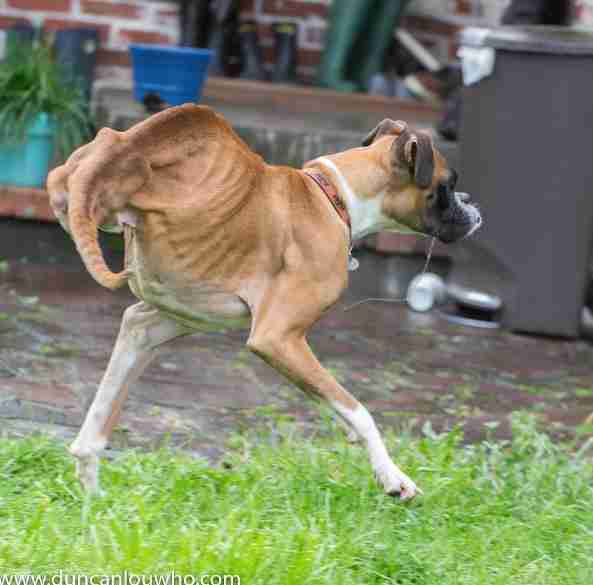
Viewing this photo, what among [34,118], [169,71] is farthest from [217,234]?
[34,118]

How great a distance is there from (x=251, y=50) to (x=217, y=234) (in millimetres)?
5450

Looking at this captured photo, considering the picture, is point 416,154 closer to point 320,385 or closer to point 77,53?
point 320,385

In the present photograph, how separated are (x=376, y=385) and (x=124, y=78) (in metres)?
3.76

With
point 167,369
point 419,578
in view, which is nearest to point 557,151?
point 167,369

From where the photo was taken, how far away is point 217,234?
4395mm

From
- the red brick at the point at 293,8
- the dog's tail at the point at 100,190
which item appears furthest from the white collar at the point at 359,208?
the red brick at the point at 293,8

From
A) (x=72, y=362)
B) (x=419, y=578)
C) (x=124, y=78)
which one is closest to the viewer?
(x=419, y=578)

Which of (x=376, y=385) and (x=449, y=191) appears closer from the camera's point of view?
(x=449, y=191)

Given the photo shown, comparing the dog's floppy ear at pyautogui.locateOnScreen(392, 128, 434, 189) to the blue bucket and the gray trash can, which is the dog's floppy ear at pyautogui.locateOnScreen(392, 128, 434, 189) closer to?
the gray trash can

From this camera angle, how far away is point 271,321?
4445mm

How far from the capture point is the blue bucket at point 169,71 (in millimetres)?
8016

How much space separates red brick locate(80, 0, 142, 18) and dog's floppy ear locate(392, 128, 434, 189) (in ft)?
15.7

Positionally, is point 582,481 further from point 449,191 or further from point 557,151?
point 557,151

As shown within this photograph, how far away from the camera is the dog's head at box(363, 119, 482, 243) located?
4805mm
